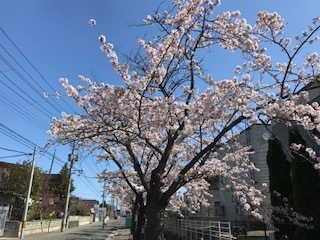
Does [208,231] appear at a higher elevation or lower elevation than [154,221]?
lower

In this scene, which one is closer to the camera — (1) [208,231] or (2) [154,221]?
(2) [154,221]

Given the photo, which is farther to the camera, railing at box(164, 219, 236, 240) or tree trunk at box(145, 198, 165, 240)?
railing at box(164, 219, 236, 240)

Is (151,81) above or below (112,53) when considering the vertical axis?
below

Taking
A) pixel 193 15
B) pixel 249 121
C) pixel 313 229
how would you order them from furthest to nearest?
pixel 313 229 < pixel 193 15 < pixel 249 121

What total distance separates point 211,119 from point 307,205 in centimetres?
517

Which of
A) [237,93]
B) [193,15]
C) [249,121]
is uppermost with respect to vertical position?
[193,15]

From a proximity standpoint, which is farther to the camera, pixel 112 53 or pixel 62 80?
pixel 62 80

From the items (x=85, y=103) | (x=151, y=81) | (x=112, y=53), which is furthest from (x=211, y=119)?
(x=85, y=103)

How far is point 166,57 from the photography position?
28.4 feet

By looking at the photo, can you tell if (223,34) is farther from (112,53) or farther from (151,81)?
(112,53)

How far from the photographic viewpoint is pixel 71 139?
970cm

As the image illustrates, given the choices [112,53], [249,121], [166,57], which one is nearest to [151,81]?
[166,57]

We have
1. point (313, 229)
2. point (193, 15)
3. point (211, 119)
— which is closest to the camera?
point (193, 15)

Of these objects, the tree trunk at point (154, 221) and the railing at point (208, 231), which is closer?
the tree trunk at point (154, 221)
